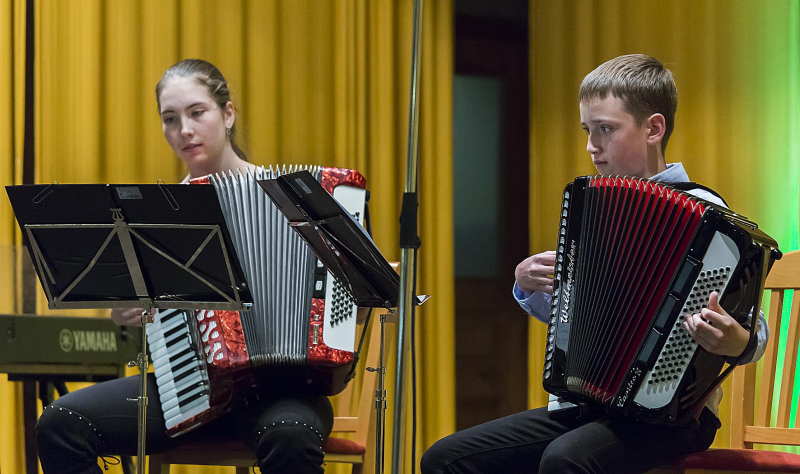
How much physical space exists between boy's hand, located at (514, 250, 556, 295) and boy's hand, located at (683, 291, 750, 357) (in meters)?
0.35

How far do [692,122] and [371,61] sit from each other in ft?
3.93

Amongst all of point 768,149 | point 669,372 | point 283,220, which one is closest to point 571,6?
point 768,149

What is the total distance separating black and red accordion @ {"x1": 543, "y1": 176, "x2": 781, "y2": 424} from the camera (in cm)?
153

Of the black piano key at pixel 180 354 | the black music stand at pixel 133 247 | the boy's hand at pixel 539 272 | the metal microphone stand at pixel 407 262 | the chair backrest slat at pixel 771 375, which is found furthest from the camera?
the chair backrest slat at pixel 771 375

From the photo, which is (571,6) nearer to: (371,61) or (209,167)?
(371,61)

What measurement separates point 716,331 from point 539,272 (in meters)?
0.43

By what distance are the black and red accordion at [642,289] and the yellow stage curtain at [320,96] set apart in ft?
4.85

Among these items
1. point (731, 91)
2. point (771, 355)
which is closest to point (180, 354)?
point (771, 355)

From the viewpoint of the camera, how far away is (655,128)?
1887 millimetres

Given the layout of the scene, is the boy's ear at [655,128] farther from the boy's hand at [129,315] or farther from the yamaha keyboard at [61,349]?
the yamaha keyboard at [61,349]

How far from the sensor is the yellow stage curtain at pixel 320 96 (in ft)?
9.95

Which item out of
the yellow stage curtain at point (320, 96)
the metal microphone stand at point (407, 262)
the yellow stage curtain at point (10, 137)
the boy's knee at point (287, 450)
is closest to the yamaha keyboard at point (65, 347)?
the yellow stage curtain at point (10, 137)

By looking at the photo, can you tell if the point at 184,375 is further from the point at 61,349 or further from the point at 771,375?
the point at 771,375

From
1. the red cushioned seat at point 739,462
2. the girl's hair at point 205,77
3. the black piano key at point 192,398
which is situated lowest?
the red cushioned seat at point 739,462
